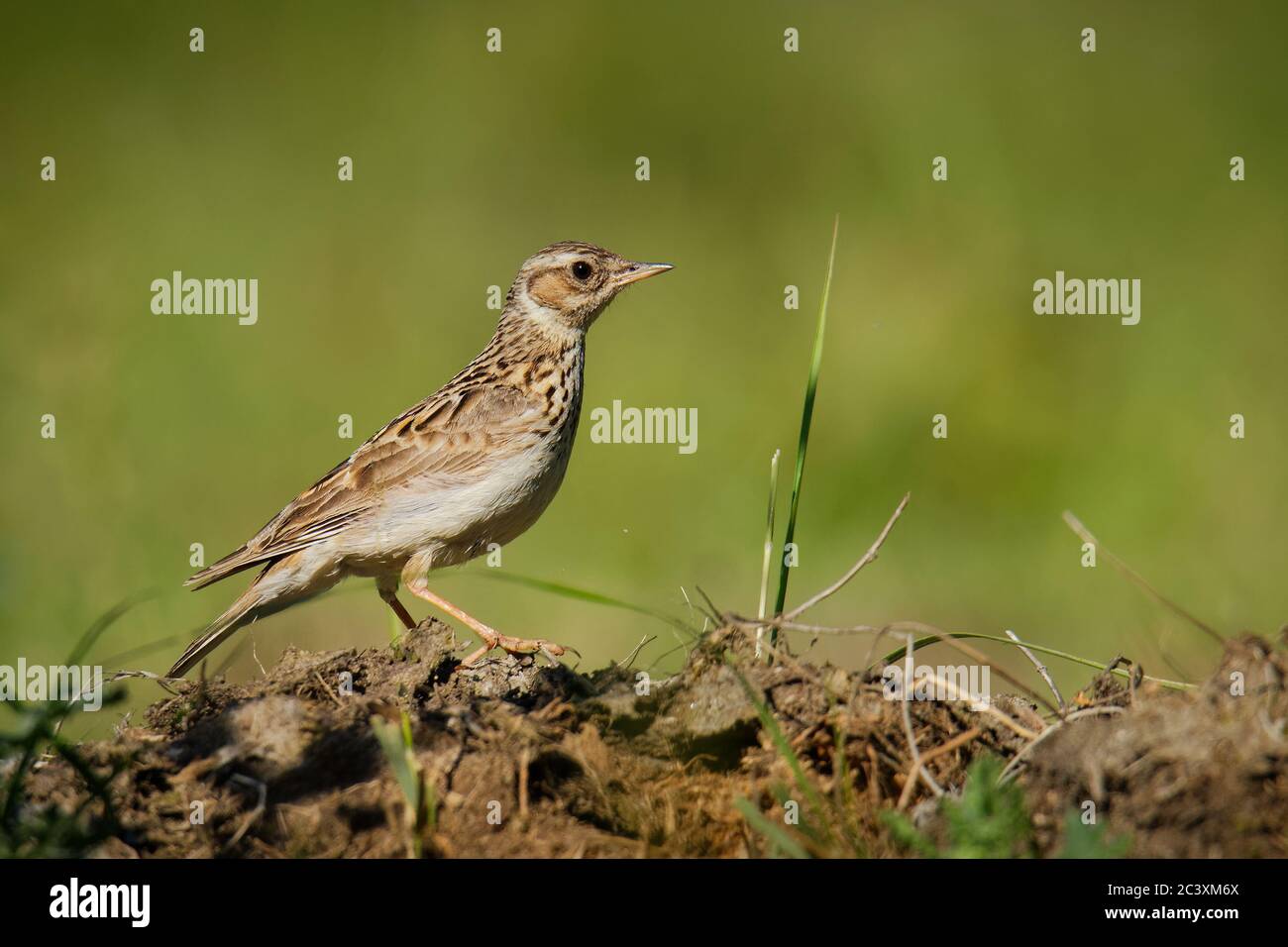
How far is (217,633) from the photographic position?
23.0ft

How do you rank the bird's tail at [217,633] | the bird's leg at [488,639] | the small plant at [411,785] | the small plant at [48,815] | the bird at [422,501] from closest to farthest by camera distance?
the small plant at [48,815], the small plant at [411,785], the bird's leg at [488,639], the bird's tail at [217,633], the bird at [422,501]

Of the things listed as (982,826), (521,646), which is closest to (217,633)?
(521,646)

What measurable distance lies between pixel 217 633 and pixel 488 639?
145 centimetres

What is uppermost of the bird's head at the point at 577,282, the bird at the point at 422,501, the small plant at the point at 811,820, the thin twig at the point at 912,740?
the bird's head at the point at 577,282

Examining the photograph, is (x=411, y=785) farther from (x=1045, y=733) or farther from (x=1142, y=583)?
(x=1142, y=583)

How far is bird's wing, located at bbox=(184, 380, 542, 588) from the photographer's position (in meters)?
7.14

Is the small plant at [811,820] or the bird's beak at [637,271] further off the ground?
the bird's beak at [637,271]

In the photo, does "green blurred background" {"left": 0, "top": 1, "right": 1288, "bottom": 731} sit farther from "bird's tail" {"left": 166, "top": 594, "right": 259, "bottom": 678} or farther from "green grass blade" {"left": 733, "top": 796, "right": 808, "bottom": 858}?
"green grass blade" {"left": 733, "top": 796, "right": 808, "bottom": 858}

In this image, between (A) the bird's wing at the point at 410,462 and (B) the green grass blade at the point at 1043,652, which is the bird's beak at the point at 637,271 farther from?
(B) the green grass blade at the point at 1043,652

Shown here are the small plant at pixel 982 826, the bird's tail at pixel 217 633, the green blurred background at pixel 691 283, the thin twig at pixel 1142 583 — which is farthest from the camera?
the green blurred background at pixel 691 283

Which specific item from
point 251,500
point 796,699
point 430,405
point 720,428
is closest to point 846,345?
point 720,428

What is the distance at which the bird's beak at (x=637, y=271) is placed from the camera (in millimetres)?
8094

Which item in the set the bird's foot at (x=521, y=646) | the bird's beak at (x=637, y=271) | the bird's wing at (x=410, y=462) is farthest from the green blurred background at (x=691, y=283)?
the bird's foot at (x=521, y=646)

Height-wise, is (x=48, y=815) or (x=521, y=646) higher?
(x=521, y=646)
